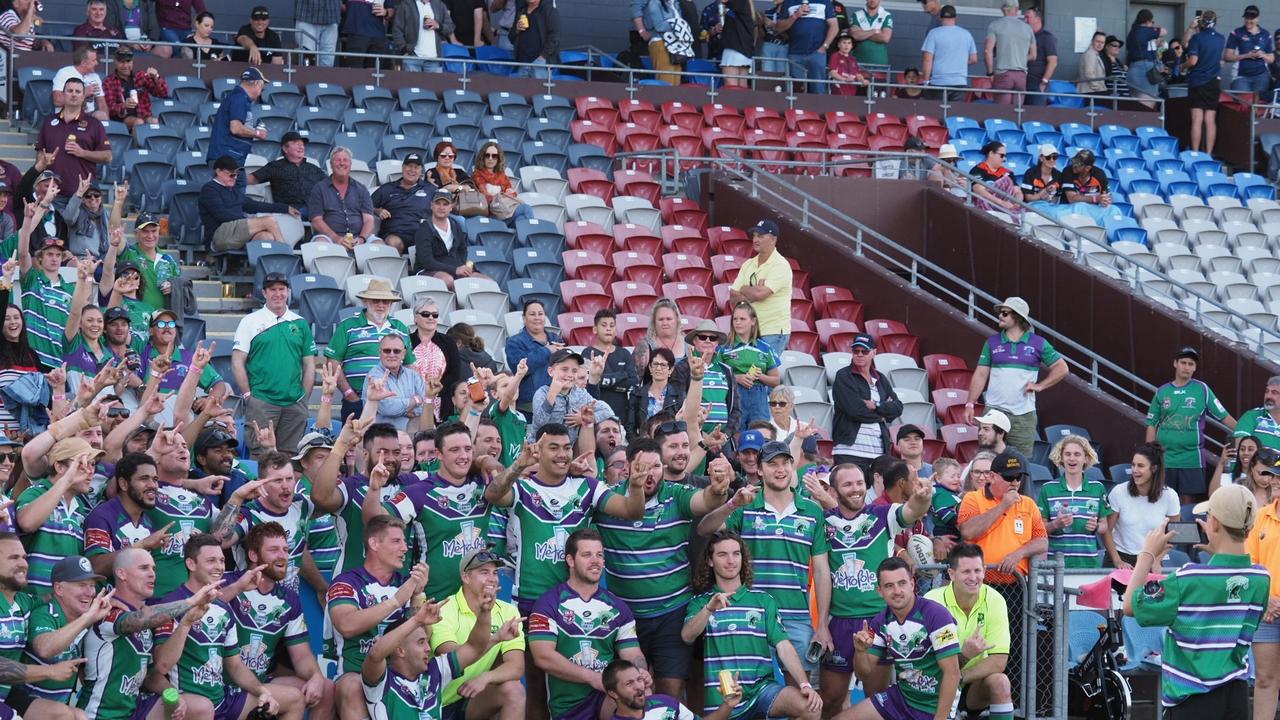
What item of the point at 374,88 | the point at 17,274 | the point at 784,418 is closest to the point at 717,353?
the point at 784,418

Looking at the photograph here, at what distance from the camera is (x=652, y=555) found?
9.84 meters

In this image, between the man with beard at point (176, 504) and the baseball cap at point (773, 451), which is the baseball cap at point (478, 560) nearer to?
the man with beard at point (176, 504)

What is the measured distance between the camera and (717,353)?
12.8 metres

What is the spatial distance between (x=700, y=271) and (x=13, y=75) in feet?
21.8

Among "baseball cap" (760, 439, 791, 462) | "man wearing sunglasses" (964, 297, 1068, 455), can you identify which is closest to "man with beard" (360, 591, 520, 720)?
"baseball cap" (760, 439, 791, 462)

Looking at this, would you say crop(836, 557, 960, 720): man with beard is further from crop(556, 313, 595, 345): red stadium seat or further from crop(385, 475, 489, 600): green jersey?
crop(556, 313, 595, 345): red stadium seat

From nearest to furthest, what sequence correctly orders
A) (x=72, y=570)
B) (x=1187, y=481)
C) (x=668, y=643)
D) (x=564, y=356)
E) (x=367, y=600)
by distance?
(x=72, y=570) < (x=367, y=600) < (x=668, y=643) < (x=564, y=356) < (x=1187, y=481)

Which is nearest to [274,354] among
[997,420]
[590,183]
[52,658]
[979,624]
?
[52,658]

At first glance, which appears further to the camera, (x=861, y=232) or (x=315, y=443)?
(x=861, y=232)

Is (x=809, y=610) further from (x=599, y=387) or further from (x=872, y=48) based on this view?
(x=872, y=48)

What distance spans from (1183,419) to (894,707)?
5.30 m

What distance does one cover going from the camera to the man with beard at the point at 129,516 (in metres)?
9.16

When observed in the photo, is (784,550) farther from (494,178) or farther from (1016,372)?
(494,178)

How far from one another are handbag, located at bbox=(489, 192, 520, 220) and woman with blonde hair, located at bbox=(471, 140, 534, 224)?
0.04ft
